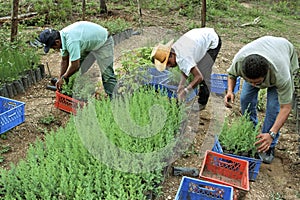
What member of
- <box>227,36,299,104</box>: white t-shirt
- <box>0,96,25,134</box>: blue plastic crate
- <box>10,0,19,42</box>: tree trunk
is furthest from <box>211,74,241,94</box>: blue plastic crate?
<box>10,0,19,42</box>: tree trunk

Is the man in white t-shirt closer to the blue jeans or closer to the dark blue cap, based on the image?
the blue jeans

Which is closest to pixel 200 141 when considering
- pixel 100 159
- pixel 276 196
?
pixel 276 196

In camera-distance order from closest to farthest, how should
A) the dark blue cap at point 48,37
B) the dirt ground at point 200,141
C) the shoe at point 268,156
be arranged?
the dirt ground at point 200,141
the shoe at point 268,156
the dark blue cap at point 48,37

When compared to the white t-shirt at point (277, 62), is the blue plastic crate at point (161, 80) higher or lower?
lower

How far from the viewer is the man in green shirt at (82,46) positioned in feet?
11.7

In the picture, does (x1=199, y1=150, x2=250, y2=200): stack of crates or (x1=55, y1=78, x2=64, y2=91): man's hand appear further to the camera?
(x1=55, y1=78, x2=64, y2=91): man's hand

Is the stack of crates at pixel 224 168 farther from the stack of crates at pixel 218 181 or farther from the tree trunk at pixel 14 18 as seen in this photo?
the tree trunk at pixel 14 18

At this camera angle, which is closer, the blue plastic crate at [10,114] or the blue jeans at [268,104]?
the blue jeans at [268,104]

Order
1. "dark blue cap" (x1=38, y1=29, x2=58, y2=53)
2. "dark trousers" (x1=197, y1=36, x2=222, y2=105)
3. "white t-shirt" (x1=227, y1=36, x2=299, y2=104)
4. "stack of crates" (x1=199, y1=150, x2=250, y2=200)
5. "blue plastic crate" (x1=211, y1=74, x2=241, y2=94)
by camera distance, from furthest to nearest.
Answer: "blue plastic crate" (x1=211, y1=74, x2=241, y2=94)
"dark trousers" (x1=197, y1=36, x2=222, y2=105)
"dark blue cap" (x1=38, y1=29, x2=58, y2=53)
"stack of crates" (x1=199, y1=150, x2=250, y2=200)
"white t-shirt" (x1=227, y1=36, x2=299, y2=104)

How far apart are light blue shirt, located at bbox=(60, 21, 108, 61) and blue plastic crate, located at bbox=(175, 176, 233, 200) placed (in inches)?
73.2

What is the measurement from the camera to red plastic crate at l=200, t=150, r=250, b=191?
9.45 feet

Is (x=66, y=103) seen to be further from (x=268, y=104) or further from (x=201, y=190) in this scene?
(x=268, y=104)

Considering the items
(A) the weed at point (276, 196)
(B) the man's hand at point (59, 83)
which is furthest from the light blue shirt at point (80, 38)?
(A) the weed at point (276, 196)

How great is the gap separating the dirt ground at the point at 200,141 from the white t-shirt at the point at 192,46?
2.90ft
